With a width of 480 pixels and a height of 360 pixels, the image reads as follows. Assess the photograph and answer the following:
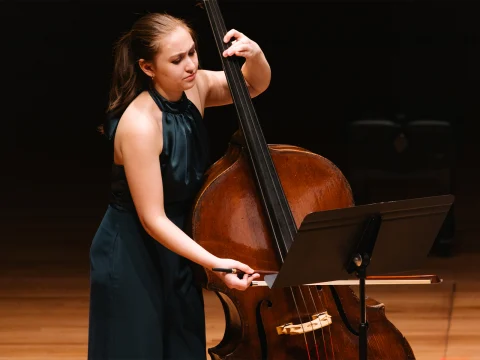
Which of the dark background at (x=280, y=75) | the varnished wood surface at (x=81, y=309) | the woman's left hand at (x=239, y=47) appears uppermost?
the woman's left hand at (x=239, y=47)

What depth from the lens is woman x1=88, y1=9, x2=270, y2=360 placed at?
2.08m

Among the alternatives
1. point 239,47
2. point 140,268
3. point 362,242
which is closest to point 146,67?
point 239,47

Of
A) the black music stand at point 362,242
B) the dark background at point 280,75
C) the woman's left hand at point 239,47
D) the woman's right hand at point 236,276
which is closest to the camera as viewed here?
the black music stand at point 362,242

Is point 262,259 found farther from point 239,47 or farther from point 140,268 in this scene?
point 239,47

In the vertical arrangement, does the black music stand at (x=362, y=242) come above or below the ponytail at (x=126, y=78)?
below

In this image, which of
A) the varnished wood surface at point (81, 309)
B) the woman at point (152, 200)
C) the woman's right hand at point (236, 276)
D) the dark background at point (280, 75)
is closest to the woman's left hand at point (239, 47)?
the woman at point (152, 200)

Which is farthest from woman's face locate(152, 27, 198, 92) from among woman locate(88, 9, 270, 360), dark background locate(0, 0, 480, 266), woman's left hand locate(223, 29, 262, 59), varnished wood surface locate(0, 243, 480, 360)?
dark background locate(0, 0, 480, 266)

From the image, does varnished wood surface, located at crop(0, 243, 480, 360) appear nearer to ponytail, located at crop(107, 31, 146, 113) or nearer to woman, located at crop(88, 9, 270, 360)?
woman, located at crop(88, 9, 270, 360)

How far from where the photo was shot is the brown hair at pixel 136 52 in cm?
212

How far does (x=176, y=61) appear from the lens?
2115mm

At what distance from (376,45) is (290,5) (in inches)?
17.9

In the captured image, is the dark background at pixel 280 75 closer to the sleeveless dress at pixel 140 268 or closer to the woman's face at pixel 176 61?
the sleeveless dress at pixel 140 268

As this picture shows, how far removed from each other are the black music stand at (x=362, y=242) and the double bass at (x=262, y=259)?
0.69 feet

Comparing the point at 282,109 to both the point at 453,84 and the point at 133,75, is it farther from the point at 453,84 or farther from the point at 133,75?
the point at 133,75
